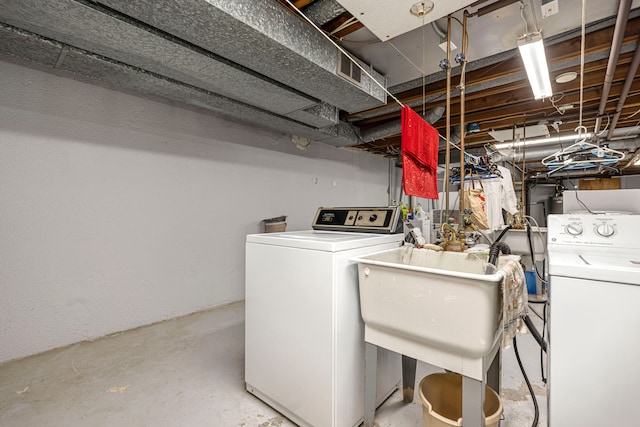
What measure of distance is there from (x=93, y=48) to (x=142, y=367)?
230 centimetres

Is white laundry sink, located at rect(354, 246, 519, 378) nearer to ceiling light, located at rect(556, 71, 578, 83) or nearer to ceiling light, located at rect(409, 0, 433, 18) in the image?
ceiling light, located at rect(409, 0, 433, 18)

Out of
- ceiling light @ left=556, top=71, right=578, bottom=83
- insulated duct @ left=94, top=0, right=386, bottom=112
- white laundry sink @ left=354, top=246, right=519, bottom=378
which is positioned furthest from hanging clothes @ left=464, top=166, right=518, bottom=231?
white laundry sink @ left=354, top=246, right=519, bottom=378

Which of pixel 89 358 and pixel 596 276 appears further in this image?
pixel 89 358

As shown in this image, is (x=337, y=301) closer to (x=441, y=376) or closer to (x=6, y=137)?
(x=441, y=376)

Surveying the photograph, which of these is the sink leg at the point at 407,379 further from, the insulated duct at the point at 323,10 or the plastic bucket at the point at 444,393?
the insulated duct at the point at 323,10

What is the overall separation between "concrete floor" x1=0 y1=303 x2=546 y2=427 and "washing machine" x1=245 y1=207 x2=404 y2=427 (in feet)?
0.61

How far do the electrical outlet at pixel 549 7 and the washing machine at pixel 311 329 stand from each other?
58.9 inches

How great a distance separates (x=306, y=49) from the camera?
1932 millimetres

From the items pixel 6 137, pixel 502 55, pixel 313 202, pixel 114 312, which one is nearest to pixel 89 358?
pixel 114 312

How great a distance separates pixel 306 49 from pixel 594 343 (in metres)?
2.15

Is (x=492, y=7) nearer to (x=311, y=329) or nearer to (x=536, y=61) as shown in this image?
(x=536, y=61)

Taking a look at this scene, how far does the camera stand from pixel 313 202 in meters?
4.50

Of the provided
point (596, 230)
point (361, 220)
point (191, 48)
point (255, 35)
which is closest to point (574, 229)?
point (596, 230)

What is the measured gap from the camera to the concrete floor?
1.58 meters
